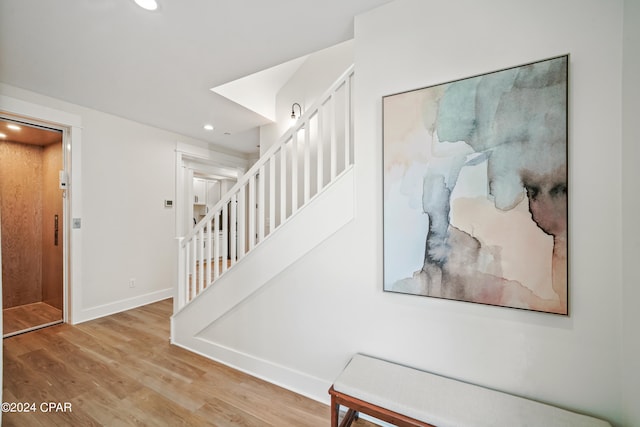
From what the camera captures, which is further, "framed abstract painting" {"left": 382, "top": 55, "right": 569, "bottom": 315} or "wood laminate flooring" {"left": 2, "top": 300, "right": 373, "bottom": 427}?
"wood laminate flooring" {"left": 2, "top": 300, "right": 373, "bottom": 427}

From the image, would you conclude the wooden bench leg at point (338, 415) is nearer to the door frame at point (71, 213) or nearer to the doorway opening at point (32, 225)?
the door frame at point (71, 213)

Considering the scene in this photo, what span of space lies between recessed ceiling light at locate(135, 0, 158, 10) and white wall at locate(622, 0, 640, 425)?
2391 millimetres

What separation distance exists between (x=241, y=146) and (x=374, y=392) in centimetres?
437

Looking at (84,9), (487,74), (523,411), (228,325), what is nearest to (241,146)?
(84,9)

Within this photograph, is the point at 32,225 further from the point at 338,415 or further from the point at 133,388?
the point at 338,415

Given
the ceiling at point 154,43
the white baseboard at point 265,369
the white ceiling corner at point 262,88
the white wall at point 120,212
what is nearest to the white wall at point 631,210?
the ceiling at point 154,43

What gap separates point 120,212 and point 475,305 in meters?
3.99

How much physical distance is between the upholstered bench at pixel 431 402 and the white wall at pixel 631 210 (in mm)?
239

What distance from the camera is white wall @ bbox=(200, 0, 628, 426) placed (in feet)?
3.59

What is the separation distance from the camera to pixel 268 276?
195 cm

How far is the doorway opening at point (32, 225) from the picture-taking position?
3.03 metres

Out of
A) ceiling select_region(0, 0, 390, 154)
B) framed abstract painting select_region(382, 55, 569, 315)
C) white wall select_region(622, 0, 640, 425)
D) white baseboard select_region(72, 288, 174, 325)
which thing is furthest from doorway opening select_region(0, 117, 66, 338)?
white wall select_region(622, 0, 640, 425)

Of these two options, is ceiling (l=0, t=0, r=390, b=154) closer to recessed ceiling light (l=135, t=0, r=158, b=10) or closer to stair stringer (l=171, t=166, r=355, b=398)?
recessed ceiling light (l=135, t=0, r=158, b=10)

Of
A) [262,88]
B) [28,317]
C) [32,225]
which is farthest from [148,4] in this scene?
[28,317]
